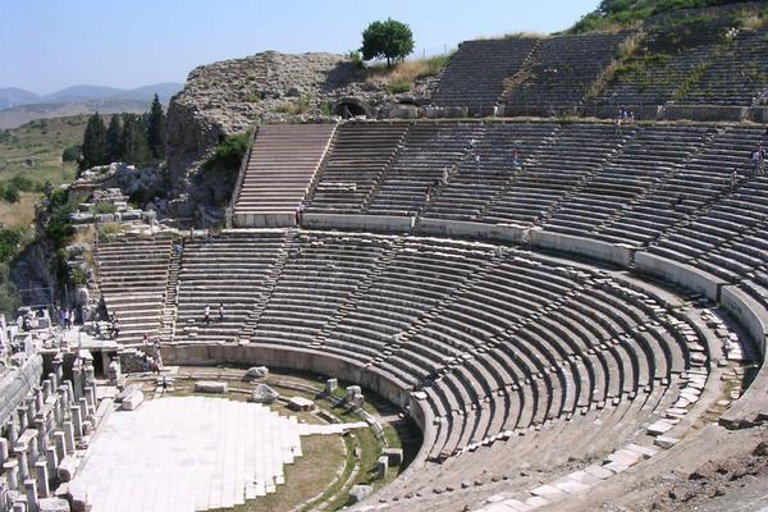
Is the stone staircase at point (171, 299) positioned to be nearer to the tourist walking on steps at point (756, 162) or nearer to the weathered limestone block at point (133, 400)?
the weathered limestone block at point (133, 400)

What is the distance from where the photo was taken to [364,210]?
29375mm

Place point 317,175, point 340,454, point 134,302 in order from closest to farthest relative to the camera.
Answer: point 340,454
point 134,302
point 317,175

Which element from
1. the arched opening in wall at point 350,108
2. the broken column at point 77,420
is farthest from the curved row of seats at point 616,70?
the broken column at point 77,420

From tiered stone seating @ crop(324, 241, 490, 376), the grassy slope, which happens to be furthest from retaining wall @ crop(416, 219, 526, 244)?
the grassy slope

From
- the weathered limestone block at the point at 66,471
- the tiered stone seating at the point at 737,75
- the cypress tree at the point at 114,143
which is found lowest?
the weathered limestone block at the point at 66,471

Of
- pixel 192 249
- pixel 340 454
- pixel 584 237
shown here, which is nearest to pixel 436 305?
pixel 584 237

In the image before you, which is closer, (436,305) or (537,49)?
(436,305)

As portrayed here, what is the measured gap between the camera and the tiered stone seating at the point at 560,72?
1320 inches

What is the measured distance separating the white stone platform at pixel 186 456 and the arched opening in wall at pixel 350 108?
61.3 feet

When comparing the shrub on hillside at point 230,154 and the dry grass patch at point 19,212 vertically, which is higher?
the shrub on hillside at point 230,154

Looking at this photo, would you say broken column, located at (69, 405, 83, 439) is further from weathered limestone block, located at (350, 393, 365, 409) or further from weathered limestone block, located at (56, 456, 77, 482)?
weathered limestone block, located at (350, 393, 365, 409)

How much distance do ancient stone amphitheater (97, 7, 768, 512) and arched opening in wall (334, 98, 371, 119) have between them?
3.54 m

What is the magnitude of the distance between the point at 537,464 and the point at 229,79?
96.2ft

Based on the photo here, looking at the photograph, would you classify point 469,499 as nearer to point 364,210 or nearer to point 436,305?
point 436,305
